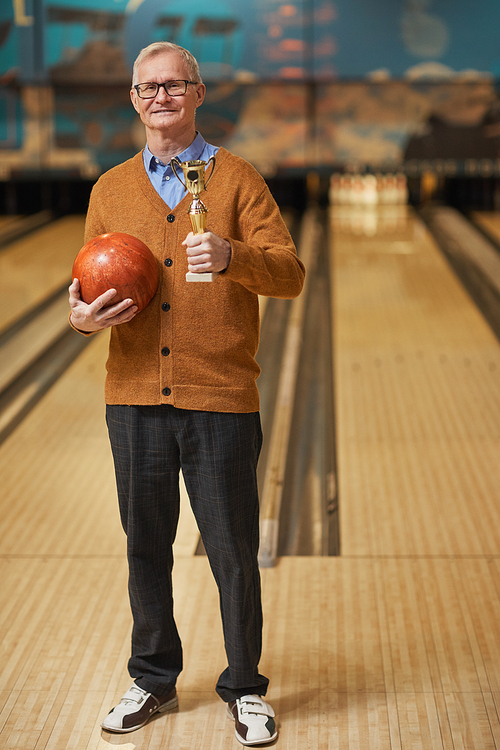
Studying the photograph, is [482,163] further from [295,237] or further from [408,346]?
[408,346]

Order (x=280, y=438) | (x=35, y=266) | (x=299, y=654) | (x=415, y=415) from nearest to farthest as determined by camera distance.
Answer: (x=299, y=654) < (x=280, y=438) < (x=415, y=415) < (x=35, y=266)

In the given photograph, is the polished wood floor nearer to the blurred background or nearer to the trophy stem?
the trophy stem

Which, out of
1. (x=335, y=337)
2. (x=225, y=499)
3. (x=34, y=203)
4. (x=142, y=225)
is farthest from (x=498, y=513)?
(x=34, y=203)

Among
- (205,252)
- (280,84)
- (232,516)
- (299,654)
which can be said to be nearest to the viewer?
(205,252)

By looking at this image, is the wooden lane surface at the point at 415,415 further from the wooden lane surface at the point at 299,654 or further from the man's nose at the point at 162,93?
the man's nose at the point at 162,93

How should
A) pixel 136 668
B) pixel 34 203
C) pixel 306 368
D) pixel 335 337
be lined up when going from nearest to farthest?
pixel 136 668, pixel 306 368, pixel 335 337, pixel 34 203

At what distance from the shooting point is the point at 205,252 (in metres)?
1.24

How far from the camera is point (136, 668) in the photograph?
5.37 ft

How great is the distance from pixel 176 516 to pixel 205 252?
565mm

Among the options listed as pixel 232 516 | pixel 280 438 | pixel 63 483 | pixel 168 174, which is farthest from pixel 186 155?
pixel 280 438

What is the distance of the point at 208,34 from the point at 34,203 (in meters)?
2.31

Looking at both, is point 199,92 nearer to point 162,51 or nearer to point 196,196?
point 162,51

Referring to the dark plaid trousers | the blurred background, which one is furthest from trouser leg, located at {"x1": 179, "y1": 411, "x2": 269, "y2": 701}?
the blurred background

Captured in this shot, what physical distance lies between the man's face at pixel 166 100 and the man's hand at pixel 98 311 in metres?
0.30
